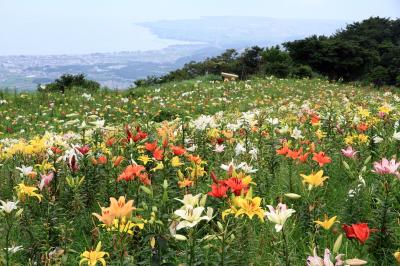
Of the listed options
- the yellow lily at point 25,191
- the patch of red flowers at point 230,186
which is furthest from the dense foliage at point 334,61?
the patch of red flowers at point 230,186

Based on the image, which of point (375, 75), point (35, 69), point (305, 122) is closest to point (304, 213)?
point (305, 122)

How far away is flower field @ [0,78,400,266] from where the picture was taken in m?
2.22

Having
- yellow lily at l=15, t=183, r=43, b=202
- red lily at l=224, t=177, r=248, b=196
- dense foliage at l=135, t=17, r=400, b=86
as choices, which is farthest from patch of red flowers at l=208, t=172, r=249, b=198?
dense foliage at l=135, t=17, r=400, b=86

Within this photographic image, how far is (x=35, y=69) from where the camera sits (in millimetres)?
122312

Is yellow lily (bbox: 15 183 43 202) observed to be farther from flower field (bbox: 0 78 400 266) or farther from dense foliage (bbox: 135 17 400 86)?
dense foliage (bbox: 135 17 400 86)

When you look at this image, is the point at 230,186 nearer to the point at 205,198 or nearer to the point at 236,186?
the point at 236,186

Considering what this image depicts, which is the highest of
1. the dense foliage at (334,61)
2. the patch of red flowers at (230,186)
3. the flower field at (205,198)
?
the patch of red flowers at (230,186)

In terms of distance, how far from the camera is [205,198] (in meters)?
2.16

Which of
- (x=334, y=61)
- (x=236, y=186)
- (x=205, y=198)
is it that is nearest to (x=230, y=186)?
(x=236, y=186)

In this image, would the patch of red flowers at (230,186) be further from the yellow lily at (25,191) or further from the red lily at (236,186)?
the yellow lily at (25,191)

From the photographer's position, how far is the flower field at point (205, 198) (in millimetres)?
2223

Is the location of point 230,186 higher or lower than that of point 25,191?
higher

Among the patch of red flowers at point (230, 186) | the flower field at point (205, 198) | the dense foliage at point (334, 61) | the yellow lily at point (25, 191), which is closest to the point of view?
the flower field at point (205, 198)

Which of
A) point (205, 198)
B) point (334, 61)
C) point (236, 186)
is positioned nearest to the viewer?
point (205, 198)
